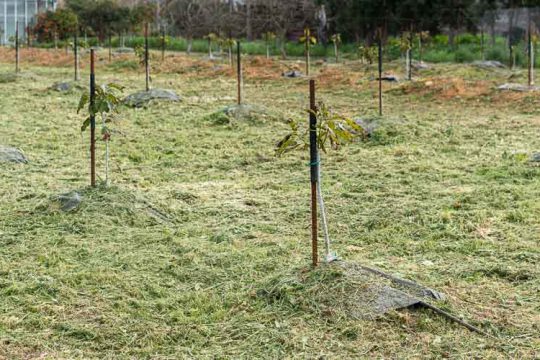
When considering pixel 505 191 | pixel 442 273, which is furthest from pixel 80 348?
pixel 505 191

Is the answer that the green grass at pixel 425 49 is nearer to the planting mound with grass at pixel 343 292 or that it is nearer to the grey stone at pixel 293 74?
the grey stone at pixel 293 74

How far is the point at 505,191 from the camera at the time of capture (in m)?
7.28

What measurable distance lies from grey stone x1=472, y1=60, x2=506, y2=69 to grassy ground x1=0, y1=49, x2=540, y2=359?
7019 millimetres

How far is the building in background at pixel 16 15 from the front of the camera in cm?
3444

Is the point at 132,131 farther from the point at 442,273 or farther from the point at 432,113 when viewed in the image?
the point at 442,273

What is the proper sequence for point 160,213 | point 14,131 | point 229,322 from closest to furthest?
point 229,322, point 160,213, point 14,131

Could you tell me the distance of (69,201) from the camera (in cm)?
663

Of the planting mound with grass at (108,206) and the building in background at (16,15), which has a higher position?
the building in background at (16,15)

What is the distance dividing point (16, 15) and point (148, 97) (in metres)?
23.3

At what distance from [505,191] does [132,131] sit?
583cm

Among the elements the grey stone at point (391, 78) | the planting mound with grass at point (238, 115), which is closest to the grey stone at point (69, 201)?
the planting mound with grass at point (238, 115)

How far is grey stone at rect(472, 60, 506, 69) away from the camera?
18619mm

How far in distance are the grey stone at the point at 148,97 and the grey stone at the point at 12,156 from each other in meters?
4.73

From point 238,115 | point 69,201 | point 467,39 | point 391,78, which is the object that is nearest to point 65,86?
point 238,115
